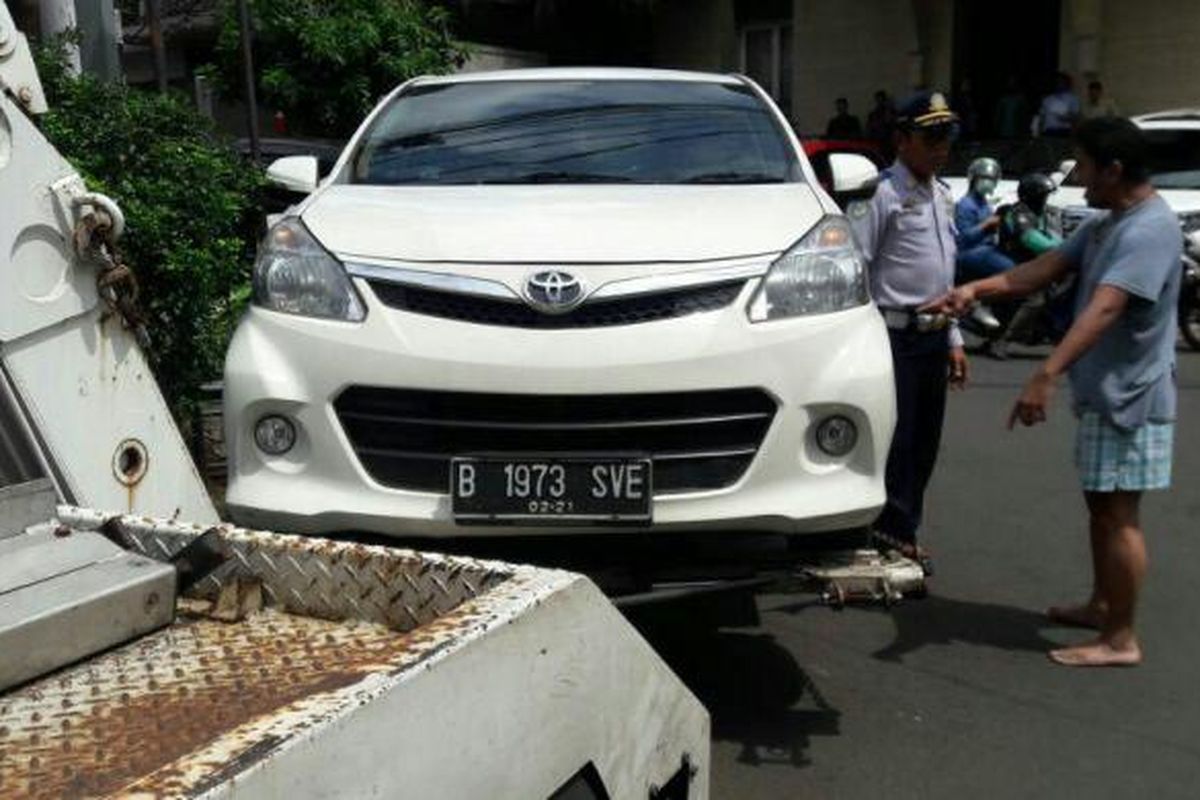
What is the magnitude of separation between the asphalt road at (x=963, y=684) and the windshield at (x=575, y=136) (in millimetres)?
1514

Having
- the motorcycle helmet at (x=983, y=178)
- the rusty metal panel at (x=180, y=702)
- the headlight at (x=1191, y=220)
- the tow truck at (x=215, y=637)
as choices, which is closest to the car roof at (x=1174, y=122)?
the headlight at (x=1191, y=220)

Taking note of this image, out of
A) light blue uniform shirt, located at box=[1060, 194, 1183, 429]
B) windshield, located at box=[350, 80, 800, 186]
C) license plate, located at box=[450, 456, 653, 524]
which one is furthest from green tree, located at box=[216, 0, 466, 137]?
license plate, located at box=[450, 456, 653, 524]

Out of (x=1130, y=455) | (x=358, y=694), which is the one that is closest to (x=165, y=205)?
(x=1130, y=455)

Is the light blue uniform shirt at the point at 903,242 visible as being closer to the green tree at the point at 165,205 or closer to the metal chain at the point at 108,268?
the green tree at the point at 165,205

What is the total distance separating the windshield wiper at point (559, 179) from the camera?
4230mm

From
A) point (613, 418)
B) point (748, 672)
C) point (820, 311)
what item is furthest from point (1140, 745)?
point (613, 418)

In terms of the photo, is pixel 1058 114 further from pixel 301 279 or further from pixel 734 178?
pixel 301 279

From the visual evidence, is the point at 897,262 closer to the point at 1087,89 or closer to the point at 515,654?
the point at 515,654

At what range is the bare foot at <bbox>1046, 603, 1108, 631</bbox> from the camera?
183 inches

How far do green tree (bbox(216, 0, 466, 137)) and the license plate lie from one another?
8471mm

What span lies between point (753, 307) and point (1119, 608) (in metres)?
1.73

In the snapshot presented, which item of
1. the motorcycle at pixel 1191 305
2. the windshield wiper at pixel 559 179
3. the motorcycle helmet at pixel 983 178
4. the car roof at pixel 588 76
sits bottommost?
the motorcycle at pixel 1191 305

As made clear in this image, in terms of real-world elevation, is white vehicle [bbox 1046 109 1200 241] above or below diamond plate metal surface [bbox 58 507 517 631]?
below

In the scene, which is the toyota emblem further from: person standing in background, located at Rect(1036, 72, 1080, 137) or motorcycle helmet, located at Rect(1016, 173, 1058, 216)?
person standing in background, located at Rect(1036, 72, 1080, 137)
